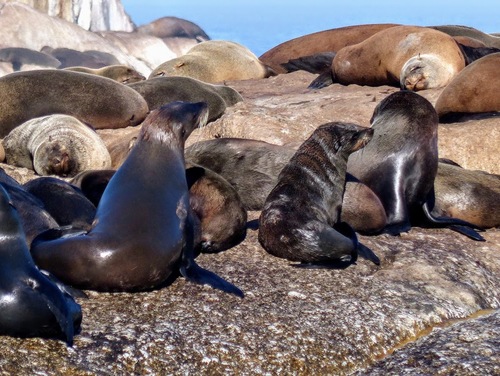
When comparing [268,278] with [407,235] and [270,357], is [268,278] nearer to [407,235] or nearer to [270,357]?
[270,357]

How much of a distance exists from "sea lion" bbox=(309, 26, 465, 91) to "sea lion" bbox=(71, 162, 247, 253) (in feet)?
20.2

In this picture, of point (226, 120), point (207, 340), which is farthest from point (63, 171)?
point (207, 340)

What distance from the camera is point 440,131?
9336 millimetres

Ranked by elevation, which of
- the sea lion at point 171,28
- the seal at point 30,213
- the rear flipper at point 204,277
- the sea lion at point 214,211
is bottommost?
the sea lion at point 171,28

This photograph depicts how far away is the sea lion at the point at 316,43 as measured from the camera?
15.6m

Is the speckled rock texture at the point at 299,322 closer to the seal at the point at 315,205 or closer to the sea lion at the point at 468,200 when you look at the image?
the seal at the point at 315,205

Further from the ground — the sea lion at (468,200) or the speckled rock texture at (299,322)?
the speckled rock texture at (299,322)

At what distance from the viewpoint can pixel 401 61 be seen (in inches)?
497

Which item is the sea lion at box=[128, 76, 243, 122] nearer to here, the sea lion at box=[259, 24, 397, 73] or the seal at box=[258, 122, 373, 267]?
the sea lion at box=[259, 24, 397, 73]

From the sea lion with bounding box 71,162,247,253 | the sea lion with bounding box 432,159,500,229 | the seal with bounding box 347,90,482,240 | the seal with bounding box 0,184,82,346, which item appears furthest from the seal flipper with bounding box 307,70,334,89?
the seal with bounding box 0,184,82,346

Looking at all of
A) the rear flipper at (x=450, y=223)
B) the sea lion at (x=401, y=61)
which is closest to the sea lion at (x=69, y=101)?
the sea lion at (x=401, y=61)

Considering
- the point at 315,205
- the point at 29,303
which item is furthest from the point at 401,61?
the point at 29,303

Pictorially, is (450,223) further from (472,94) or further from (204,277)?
(472,94)

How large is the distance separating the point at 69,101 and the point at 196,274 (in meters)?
6.52
